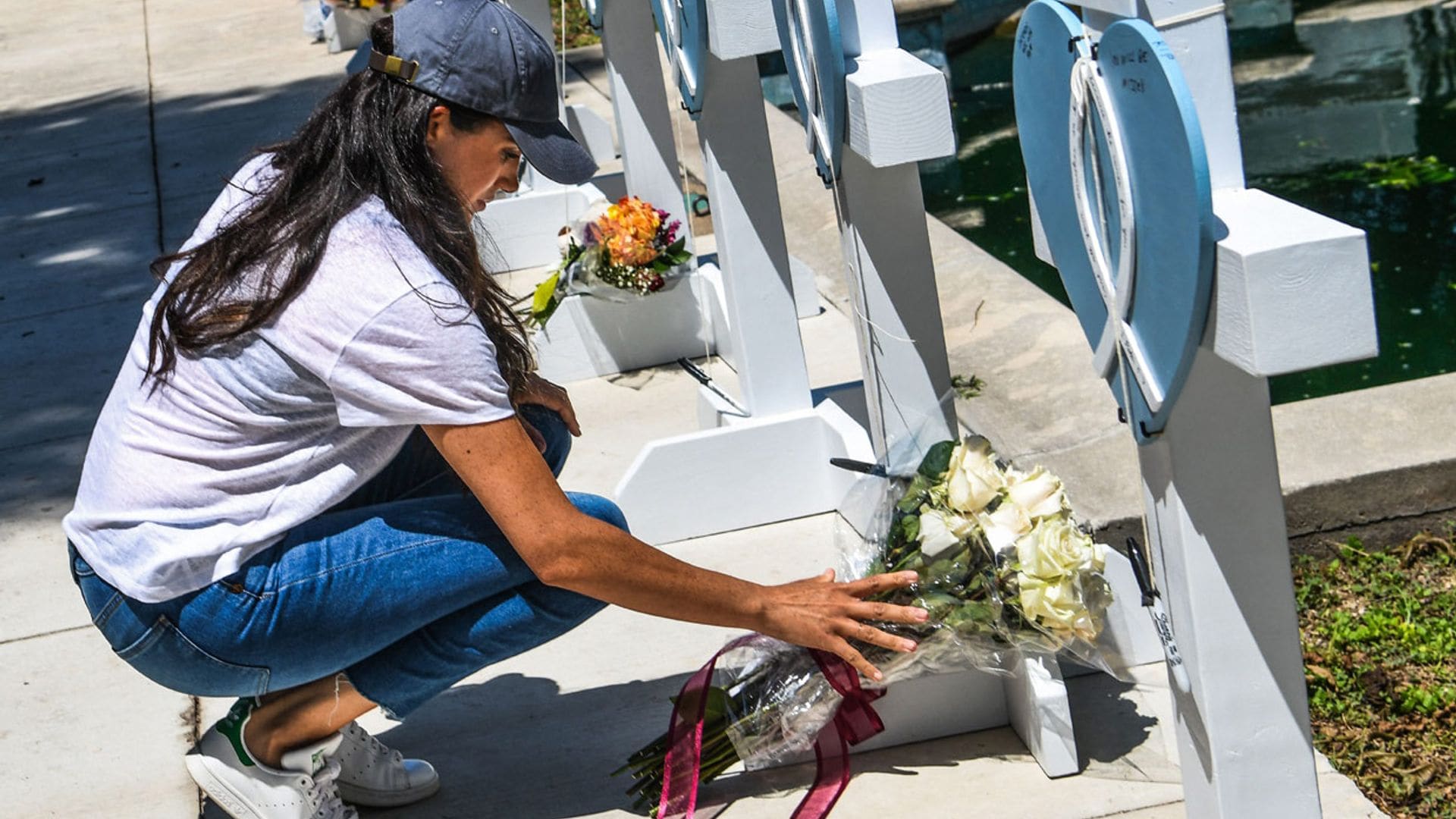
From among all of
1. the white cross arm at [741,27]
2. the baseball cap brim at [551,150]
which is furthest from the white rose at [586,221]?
the baseball cap brim at [551,150]

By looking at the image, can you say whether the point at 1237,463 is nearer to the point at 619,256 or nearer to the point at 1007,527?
the point at 1007,527

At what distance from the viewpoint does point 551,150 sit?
224 centimetres

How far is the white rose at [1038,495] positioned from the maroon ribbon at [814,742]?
1.18ft

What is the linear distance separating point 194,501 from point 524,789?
768 mm

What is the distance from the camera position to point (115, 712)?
3055 millimetres

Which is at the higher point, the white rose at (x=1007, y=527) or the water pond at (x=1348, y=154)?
the white rose at (x=1007, y=527)

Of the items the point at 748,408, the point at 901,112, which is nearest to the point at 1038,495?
the point at 901,112

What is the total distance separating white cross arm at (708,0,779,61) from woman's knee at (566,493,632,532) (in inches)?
45.2

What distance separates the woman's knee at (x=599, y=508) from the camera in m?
2.47

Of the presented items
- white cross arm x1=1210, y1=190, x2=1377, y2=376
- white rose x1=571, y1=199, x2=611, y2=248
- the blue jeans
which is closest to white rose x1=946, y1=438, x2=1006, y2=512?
the blue jeans

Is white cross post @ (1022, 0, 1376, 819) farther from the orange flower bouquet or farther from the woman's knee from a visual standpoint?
the orange flower bouquet

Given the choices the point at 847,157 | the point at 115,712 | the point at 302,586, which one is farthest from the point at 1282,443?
the point at 115,712

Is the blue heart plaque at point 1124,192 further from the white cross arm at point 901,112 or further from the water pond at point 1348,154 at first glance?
the water pond at point 1348,154

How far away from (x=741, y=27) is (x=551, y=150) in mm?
1134
